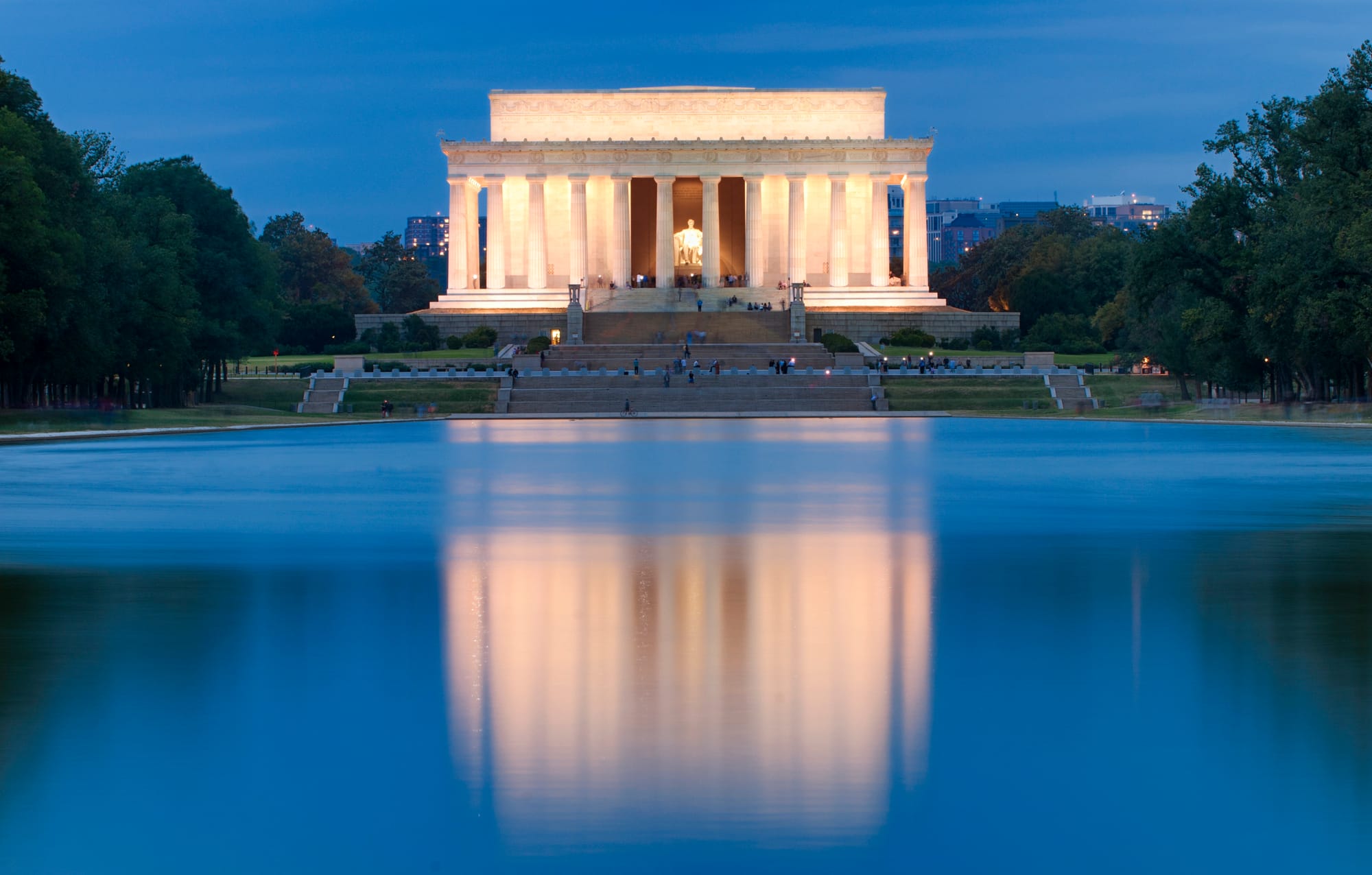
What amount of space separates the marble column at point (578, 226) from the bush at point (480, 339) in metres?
13.0

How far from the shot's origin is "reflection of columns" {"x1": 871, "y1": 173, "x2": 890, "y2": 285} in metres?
96.1

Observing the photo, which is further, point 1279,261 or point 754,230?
point 754,230

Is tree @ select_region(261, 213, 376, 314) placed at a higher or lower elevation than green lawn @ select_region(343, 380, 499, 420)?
higher

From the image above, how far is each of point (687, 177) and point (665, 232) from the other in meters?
4.52

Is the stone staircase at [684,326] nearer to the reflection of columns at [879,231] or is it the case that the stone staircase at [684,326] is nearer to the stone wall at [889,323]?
the stone wall at [889,323]

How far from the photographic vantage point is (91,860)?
17.7 ft

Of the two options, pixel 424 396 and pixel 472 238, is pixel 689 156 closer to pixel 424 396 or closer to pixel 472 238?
pixel 472 238

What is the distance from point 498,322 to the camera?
284 feet

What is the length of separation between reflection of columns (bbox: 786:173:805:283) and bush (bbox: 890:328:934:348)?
47.4ft

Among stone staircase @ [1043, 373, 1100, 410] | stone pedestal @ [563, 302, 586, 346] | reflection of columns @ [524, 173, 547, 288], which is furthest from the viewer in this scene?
reflection of columns @ [524, 173, 547, 288]

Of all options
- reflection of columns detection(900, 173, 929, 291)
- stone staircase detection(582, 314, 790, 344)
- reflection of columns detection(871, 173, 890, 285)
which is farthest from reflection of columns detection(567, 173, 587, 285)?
reflection of columns detection(900, 173, 929, 291)

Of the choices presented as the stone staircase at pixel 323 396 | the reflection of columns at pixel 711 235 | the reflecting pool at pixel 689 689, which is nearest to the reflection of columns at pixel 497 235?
the reflection of columns at pixel 711 235

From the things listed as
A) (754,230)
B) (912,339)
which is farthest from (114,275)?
(754,230)

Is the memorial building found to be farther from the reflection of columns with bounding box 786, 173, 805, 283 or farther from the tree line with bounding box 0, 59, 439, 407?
the tree line with bounding box 0, 59, 439, 407
